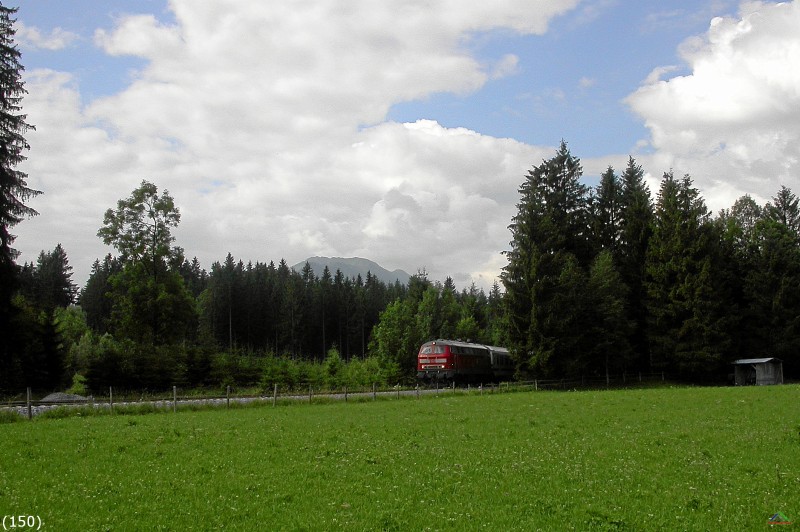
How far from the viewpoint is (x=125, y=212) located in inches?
1857

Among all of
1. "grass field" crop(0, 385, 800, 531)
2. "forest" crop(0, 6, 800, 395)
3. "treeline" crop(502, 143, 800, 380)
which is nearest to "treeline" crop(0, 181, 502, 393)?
"forest" crop(0, 6, 800, 395)

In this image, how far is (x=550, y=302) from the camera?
1902 inches

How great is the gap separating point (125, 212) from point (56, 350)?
12.0 m

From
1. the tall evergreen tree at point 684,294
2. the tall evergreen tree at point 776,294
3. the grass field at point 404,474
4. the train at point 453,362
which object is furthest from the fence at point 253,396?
the tall evergreen tree at point 776,294

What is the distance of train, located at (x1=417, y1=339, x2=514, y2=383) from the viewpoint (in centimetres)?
4903

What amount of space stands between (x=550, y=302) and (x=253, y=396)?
1019 inches

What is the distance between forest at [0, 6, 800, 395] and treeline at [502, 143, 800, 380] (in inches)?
5.7

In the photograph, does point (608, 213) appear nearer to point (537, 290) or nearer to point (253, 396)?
point (537, 290)

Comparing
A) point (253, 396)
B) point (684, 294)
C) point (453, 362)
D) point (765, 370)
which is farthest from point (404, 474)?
point (765, 370)

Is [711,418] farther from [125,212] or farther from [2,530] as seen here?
[125,212]

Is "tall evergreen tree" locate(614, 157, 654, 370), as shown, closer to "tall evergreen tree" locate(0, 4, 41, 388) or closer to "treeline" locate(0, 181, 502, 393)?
"treeline" locate(0, 181, 502, 393)

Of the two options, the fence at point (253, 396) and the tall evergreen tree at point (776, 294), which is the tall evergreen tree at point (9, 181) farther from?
Result: the tall evergreen tree at point (776, 294)

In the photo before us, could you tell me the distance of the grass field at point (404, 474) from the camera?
8.91 m

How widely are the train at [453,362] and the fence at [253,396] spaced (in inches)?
47.0
